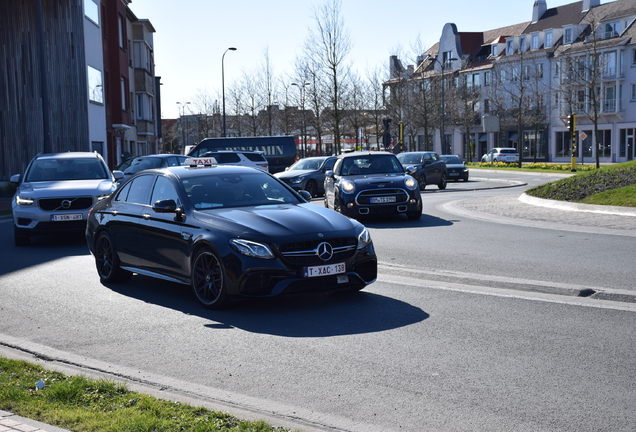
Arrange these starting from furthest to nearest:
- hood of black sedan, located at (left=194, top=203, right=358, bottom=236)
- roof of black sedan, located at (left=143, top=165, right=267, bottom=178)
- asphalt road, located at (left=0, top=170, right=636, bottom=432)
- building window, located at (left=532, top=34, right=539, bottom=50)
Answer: building window, located at (left=532, top=34, right=539, bottom=50)
roof of black sedan, located at (left=143, top=165, right=267, bottom=178)
hood of black sedan, located at (left=194, top=203, right=358, bottom=236)
asphalt road, located at (left=0, top=170, right=636, bottom=432)

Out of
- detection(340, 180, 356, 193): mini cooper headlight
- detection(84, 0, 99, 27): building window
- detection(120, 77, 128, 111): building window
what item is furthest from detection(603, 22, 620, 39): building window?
detection(340, 180, 356, 193): mini cooper headlight

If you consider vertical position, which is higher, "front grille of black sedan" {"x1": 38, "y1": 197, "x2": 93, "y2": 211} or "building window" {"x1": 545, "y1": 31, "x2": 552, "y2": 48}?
"building window" {"x1": 545, "y1": 31, "x2": 552, "y2": 48}

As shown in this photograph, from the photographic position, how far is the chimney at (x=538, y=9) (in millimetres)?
74875

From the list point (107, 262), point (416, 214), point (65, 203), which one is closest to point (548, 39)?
point (416, 214)

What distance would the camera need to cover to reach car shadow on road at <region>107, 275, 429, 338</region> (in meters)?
6.66

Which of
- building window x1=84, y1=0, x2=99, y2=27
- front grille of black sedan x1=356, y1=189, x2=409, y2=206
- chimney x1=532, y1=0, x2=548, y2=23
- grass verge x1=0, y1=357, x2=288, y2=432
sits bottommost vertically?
grass verge x1=0, y1=357, x2=288, y2=432

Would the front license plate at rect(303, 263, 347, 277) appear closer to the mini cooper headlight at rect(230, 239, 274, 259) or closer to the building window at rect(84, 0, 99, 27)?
the mini cooper headlight at rect(230, 239, 274, 259)

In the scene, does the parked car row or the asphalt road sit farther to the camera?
the parked car row

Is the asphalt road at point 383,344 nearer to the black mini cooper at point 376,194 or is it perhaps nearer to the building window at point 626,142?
the black mini cooper at point 376,194

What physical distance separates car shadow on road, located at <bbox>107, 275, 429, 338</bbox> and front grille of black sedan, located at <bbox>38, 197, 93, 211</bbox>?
17.5ft

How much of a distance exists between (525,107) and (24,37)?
44524 millimetres

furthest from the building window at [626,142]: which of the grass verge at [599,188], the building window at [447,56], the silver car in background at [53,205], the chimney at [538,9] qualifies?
the silver car in background at [53,205]

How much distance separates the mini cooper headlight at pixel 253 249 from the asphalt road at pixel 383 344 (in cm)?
61

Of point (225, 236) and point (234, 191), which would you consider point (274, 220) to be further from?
point (234, 191)
